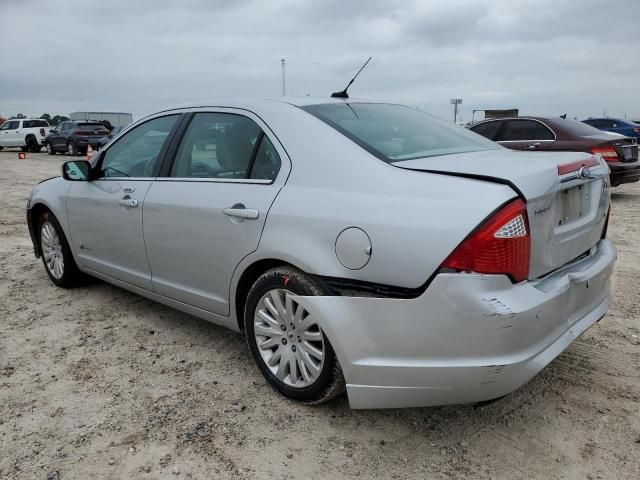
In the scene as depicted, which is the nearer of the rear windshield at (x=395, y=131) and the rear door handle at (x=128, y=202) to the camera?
the rear windshield at (x=395, y=131)

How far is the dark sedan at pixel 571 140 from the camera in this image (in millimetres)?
9016

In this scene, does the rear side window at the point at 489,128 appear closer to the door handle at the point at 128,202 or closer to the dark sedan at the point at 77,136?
the door handle at the point at 128,202

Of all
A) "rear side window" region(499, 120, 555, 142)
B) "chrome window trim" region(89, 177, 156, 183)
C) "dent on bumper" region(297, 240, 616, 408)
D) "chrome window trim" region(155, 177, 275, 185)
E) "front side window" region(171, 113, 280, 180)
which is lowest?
"dent on bumper" region(297, 240, 616, 408)

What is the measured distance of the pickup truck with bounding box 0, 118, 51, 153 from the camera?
90.9 feet

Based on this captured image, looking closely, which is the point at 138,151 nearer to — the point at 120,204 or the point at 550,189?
the point at 120,204

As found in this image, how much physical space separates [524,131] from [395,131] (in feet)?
24.5

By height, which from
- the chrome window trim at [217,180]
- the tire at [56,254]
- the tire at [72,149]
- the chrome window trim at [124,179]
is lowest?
the tire at [72,149]

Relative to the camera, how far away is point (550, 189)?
2.25 m

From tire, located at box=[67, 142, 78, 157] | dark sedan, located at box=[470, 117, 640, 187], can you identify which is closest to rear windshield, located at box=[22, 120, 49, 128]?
tire, located at box=[67, 142, 78, 157]

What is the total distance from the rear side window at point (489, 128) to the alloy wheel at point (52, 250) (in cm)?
760

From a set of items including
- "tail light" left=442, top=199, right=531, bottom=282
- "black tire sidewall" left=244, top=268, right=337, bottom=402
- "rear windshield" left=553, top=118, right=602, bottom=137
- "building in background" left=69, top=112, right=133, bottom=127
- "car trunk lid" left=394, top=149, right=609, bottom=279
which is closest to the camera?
"tail light" left=442, top=199, right=531, bottom=282

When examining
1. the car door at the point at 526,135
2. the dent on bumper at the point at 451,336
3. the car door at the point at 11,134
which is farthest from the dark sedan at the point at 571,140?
the car door at the point at 11,134

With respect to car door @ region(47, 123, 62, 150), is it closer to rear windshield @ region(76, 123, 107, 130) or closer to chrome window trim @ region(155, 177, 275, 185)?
rear windshield @ region(76, 123, 107, 130)

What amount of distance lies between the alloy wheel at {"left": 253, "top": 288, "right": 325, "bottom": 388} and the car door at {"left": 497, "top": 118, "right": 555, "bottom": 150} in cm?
758
